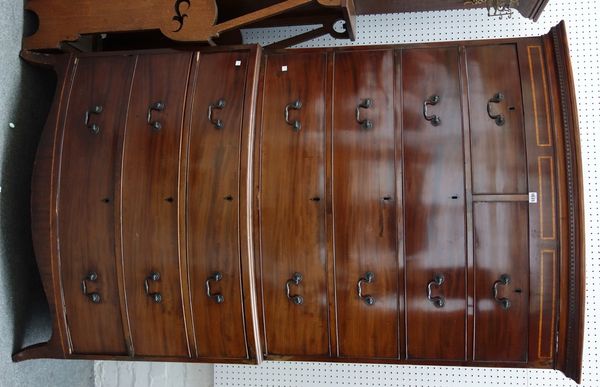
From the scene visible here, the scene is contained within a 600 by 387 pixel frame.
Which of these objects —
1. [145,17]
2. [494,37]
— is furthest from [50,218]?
[494,37]

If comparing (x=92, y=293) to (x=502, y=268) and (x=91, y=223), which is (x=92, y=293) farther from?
(x=502, y=268)

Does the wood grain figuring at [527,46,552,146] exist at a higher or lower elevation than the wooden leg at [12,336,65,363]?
higher

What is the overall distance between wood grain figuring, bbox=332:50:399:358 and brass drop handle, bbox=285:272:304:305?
210mm

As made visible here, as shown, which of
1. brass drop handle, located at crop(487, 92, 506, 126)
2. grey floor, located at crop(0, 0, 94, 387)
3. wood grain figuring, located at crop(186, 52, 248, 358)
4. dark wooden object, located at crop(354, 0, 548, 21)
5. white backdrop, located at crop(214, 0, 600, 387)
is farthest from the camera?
white backdrop, located at crop(214, 0, 600, 387)

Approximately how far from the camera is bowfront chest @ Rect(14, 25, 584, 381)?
2963 mm

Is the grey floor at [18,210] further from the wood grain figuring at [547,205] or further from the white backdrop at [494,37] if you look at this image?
the wood grain figuring at [547,205]

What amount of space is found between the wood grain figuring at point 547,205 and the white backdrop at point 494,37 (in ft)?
4.06

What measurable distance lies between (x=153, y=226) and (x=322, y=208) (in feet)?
3.19

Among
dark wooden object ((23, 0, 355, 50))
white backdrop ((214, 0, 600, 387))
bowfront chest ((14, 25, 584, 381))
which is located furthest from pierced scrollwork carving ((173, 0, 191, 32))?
white backdrop ((214, 0, 600, 387))

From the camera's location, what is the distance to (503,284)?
9.72 ft

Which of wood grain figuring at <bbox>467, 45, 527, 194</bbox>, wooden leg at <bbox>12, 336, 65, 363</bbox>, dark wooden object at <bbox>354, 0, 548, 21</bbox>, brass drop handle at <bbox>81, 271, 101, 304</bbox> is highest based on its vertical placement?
dark wooden object at <bbox>354, 0, 548, 21</bbox>

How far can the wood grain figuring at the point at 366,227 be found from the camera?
304cm

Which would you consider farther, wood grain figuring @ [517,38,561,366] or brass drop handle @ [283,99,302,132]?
brass drop handle @ [283,99,302,132]

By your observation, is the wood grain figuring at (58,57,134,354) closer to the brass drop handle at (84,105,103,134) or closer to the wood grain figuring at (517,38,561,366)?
the brass drop handle at (84,105,103,134)
